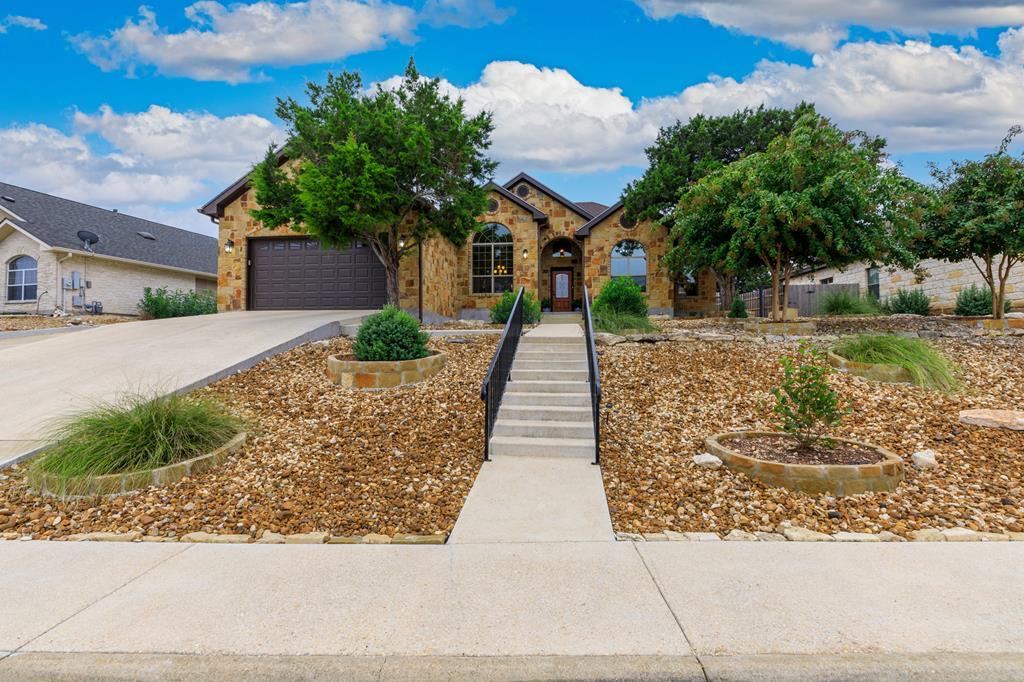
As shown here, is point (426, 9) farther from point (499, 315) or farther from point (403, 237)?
point (499, 315)

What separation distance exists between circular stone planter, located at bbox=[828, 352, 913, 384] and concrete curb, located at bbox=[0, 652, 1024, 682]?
214 inches

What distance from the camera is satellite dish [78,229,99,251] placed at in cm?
1764

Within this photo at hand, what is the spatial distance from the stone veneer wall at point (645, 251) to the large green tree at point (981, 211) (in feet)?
28.2

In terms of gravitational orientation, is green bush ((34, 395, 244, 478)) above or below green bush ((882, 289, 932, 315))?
below

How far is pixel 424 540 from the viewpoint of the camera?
3.46 meters

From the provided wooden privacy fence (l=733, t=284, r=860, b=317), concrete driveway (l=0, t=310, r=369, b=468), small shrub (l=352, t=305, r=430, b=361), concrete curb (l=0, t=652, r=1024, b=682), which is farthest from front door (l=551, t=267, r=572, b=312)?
concrete curb (l=0, t=652, r=1024, b=682)

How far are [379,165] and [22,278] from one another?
53.0 ft

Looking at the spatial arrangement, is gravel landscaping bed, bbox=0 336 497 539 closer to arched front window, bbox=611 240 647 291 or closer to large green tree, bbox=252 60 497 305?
large green tree, bbox=252 60 497 305

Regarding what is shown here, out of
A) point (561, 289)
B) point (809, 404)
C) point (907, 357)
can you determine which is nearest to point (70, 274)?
point (561, 289)

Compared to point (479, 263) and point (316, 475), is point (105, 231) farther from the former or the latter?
point (316, 475)

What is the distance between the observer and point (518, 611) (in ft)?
8.20

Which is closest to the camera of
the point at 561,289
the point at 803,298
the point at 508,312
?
the point at 508,312

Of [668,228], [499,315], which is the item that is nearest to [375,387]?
Result: [499,315]

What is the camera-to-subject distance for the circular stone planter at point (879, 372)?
662 centimetres
